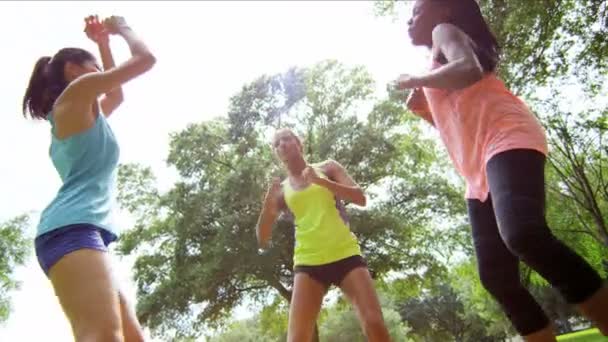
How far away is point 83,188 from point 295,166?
226cm

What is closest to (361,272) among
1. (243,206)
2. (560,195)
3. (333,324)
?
(243,206)

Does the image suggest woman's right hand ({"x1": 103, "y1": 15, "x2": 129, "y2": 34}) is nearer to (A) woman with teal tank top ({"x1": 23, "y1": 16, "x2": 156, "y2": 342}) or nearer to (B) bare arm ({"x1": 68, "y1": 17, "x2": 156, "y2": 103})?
(A) woman with teal tank top ({"x1": 23, "y1": 16, "x2": 156, "y2": 342})

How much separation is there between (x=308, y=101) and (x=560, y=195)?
1311 cm

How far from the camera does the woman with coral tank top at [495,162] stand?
1668mm

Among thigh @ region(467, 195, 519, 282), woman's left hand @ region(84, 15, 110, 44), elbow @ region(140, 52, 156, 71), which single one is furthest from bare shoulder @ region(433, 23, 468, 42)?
woman's left hand @ region(84, 15, 110, 44)

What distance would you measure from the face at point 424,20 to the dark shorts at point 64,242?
6.69 feet

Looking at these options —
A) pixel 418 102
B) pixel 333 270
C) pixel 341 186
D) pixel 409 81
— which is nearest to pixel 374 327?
pixel 333 270

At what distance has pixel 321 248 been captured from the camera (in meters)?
3.64

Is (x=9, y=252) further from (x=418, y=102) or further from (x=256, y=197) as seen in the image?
(x=418, y=102)

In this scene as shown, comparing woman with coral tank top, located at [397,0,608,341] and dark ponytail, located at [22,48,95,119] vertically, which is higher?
dark ponytail, located at [22,48,95,119]

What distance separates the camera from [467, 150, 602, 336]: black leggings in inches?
65.0

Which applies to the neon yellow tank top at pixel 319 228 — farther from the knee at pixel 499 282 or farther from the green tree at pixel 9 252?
the green tree at pixel 9 252

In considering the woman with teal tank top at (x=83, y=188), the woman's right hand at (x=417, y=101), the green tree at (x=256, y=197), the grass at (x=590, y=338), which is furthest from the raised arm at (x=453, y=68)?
the green tree at (x=256, y=197)

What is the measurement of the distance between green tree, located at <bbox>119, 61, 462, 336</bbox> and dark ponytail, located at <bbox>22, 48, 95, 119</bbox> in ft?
56.4
